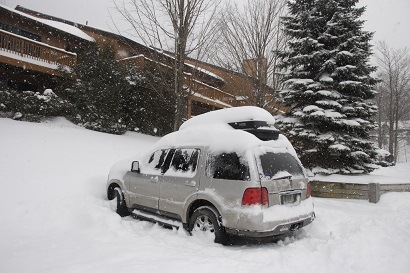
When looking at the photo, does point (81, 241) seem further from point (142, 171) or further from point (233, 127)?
point (233, 127)

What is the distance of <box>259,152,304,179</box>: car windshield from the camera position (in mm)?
4523

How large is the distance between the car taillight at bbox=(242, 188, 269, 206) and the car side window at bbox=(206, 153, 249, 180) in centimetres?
22

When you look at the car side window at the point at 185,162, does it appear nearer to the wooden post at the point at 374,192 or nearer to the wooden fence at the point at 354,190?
the wooden fence at the point at 354,190

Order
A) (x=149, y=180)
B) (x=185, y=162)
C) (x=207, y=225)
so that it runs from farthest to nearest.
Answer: (x=149, y=180) < (x=185, y=162) < (x=207, y=225)

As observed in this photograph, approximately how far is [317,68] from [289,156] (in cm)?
814

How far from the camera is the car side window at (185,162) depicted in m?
5.20

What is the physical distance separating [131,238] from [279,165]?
2.69 m

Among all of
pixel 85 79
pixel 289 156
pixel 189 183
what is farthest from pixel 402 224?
pixel 85 79

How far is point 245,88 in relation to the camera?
13.5m

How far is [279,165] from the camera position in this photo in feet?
15.6

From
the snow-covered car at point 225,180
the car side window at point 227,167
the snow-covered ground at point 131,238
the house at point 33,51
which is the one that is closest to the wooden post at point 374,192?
the snow-covered ground at point 131,238

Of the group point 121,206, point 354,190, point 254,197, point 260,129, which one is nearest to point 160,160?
point 121,206

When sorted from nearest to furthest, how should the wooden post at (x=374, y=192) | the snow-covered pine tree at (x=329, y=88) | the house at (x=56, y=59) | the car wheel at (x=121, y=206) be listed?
1. the car wheel at (x=121, y=206)
2. the wooden post at (x=374, y=192)
3. the snow-covered pine tree at (x=329, y=88)
4. the house at (x=56, y=59)

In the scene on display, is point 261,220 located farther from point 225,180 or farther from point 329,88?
point 329,88
